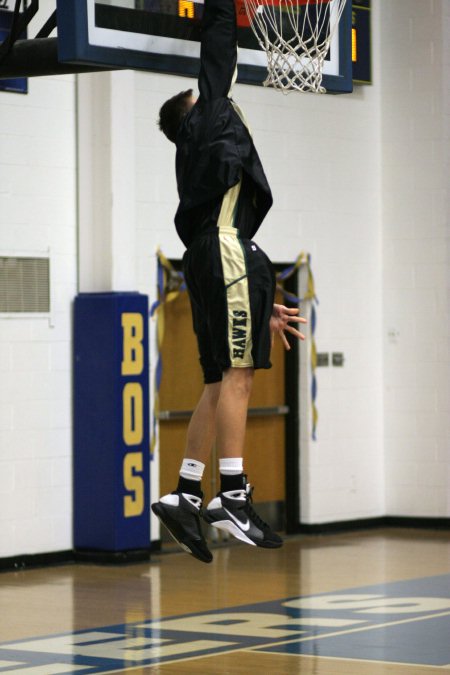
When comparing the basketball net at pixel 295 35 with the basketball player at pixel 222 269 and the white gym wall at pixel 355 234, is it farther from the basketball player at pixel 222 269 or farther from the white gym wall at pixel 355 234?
the white gym wall at pixel 355 234

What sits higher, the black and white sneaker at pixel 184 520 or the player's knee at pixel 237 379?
the player's knee at pixel 237 379

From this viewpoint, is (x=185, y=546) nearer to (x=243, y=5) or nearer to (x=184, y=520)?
(x=184, y=520)

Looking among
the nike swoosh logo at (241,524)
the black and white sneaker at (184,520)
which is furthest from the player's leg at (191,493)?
the nike swoosh logo at (241,524)

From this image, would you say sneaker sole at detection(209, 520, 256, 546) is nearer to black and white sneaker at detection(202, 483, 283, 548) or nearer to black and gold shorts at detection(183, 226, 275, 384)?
black and white sneaker at detection(202, 483, 283, 548)

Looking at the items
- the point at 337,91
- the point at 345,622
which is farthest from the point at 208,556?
the point at 345,622

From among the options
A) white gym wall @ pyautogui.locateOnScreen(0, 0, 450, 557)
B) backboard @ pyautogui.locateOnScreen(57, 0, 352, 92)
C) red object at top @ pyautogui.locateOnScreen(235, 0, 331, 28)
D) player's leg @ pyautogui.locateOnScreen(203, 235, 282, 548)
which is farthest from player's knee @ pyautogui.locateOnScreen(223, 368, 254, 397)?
white gym wall @ pyautogui.locateOnScreen(0, 0, 450, 557)

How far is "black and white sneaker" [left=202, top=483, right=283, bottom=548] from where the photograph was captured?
4793 millimetres

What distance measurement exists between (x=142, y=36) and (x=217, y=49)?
21.8 inches

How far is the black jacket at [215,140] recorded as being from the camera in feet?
15.1

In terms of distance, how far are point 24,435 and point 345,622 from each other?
345 cm

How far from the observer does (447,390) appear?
532 inches

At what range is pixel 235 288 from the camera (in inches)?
185

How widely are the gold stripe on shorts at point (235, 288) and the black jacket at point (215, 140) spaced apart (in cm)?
8

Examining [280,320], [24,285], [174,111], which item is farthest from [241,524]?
[24,285]
